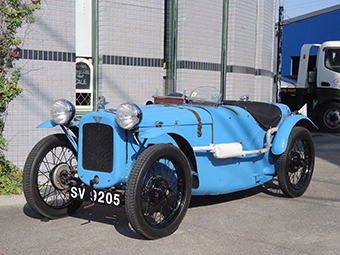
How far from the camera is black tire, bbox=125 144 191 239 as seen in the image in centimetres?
377

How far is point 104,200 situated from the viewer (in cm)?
399

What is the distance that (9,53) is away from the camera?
6594mm

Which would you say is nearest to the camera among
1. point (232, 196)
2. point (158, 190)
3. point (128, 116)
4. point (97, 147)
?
point (128, 116)

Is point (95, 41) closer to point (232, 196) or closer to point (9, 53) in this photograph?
point (9, 53)

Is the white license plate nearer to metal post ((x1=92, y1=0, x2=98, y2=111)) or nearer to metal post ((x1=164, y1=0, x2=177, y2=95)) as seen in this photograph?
metal post ((x1=92, y1=0, x2=98, y2=111))

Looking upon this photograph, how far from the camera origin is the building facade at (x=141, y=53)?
684cm

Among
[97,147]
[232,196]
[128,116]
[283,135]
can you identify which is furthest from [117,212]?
[283,135]

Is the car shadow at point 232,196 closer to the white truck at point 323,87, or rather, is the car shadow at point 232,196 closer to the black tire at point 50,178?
the black tire at point 50,178

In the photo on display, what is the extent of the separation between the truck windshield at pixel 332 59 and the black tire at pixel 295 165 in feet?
25.4

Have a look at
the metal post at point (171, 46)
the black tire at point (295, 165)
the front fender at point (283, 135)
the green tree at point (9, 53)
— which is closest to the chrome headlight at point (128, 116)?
the front fender at point (283, 135)

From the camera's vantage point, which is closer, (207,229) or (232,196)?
(207,229)

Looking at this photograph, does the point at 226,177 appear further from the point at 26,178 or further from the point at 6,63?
the point at 6,63

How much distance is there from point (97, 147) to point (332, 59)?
10706mm

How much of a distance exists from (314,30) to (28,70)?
21.5m
